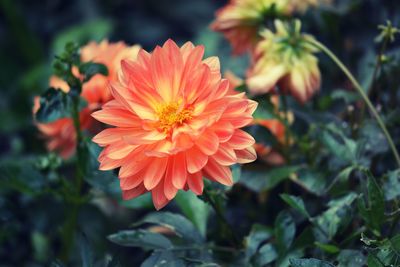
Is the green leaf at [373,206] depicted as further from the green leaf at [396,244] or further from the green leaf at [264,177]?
the green leaf at [264,177]

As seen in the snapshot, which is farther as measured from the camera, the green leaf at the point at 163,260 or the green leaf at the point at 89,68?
the green leaf at the point at 89,68

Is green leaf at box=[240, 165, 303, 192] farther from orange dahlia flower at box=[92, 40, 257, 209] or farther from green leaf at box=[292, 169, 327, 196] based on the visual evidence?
orange dahlia flower at box=[92, 40, 257, 209]

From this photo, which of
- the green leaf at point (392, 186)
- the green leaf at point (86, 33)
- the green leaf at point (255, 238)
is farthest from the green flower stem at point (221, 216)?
the green leaf at point (86, 33)

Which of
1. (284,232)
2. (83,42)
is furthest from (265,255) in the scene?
(83,42)

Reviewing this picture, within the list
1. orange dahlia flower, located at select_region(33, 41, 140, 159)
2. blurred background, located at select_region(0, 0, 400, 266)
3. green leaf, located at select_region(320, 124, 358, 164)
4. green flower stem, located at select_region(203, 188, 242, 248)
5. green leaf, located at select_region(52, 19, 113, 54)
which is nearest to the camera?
green flower stem, located at select_region(203, 188, 242, 248)

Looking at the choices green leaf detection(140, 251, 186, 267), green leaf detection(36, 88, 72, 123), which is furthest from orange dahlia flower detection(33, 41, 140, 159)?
green leaf detection(140, 251, 186, 267)
